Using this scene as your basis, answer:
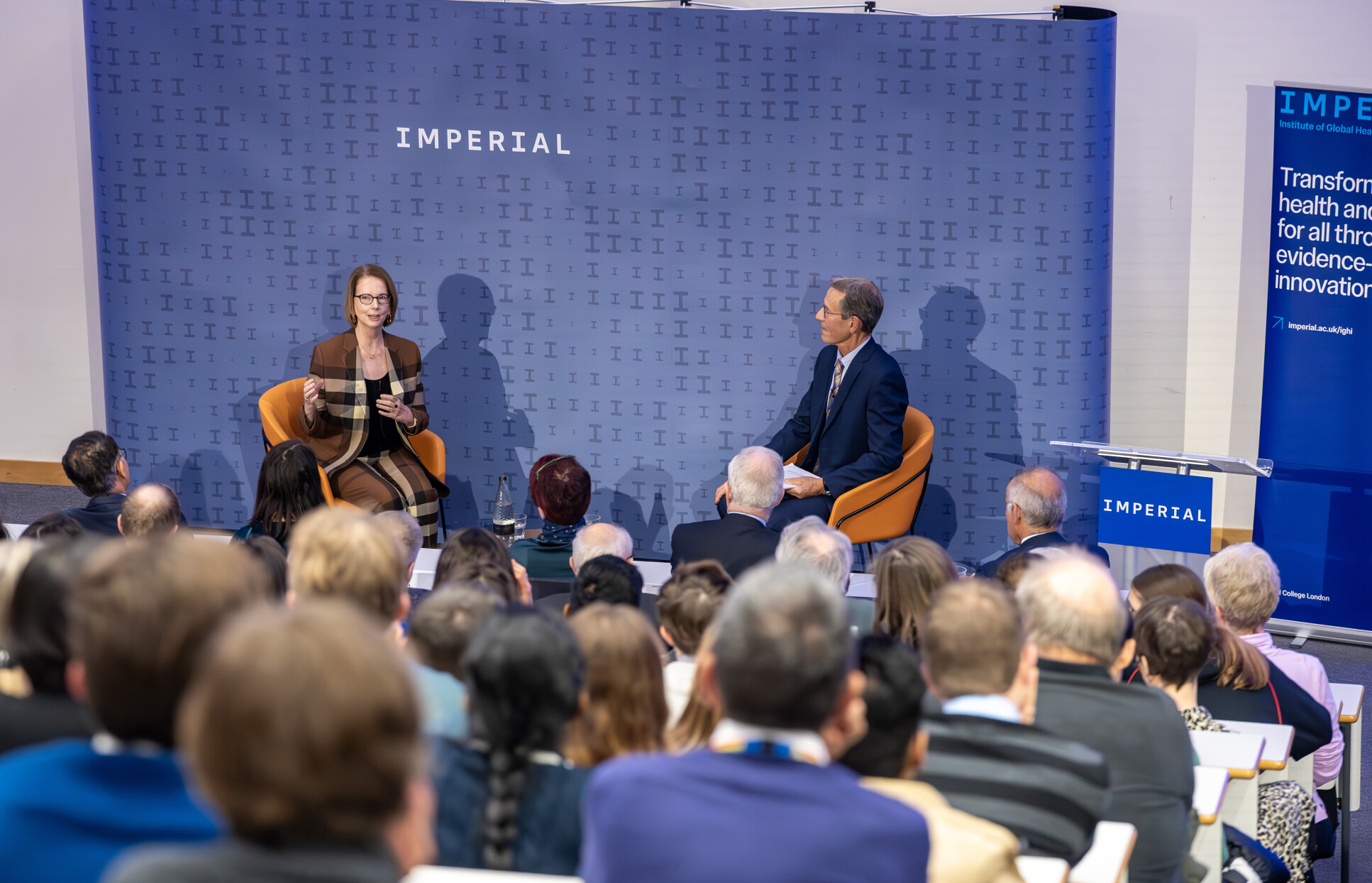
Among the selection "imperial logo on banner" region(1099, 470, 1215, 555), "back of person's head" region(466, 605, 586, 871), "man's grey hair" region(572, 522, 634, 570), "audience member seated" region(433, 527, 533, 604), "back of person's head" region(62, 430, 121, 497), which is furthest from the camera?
"imperial logo on banner" region(1099, 470, 1215, 555)

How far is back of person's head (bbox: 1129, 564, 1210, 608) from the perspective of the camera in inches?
146

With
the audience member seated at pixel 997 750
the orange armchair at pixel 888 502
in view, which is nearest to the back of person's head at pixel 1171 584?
the audience member seated at pixel 997 750

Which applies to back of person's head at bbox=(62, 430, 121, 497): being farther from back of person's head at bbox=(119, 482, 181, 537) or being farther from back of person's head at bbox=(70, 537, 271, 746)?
back of person's head at bbox=(70, 537, 271, 746)

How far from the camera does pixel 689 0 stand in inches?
249

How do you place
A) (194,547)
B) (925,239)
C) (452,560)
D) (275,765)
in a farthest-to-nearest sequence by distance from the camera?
(925,239) → (452,560) → (194,547) → (275,765)

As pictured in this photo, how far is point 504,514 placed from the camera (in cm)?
632

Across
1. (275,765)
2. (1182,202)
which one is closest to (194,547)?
(275,765)

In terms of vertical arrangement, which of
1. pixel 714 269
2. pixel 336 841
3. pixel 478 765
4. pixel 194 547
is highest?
pixel 714 269

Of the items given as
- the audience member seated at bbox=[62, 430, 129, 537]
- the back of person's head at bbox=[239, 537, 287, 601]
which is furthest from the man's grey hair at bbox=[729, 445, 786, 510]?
the audience member seated at bbox=[62, 430, 129, 537]

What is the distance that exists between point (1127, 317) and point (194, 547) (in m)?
5.85

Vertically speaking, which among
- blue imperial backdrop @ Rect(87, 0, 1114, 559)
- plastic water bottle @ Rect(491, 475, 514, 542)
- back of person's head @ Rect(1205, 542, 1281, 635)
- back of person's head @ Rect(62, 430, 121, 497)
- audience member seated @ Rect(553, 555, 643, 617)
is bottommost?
plastic water bottle @ Rect(491, 475, 514, 542)

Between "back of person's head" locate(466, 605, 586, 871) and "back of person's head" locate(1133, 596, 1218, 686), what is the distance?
164 cm

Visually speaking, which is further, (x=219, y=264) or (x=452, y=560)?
(x=219, y=264)

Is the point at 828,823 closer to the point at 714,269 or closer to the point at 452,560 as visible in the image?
the point at 452,560
